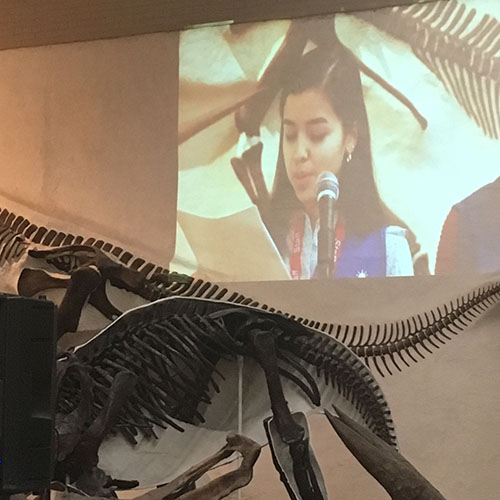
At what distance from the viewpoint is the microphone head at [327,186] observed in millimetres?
1938

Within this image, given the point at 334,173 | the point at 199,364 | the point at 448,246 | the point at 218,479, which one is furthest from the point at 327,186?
the point at 218,479

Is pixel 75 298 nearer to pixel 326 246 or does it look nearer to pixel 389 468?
pixel 326 246

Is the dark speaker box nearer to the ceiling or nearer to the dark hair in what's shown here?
the dark hair

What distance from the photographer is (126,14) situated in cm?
211

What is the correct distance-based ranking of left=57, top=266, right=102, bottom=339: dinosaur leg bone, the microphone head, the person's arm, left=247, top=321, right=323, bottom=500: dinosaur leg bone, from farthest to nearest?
the microphone head < the person's arm < left=57, top=266, right=102, bottom=339: dinosaur leg bone < left=247, top=321, right=323, bottom=500: dinosaur leg bone

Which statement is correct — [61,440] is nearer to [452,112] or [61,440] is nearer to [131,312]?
[131,312]

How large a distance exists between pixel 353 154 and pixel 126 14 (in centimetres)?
81

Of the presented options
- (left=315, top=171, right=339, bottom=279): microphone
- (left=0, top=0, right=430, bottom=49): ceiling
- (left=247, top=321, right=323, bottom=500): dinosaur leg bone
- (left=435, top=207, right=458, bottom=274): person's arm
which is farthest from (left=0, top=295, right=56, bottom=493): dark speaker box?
(left=0, top=0, right=430, bottom=49): ceiling

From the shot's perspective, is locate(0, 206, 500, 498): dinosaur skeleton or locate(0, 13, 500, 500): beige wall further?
locate(0, 13, 500, 500): beige wall

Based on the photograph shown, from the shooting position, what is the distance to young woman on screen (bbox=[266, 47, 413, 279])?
188 centimetres

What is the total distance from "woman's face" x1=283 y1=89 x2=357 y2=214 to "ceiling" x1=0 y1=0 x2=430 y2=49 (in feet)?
0.86

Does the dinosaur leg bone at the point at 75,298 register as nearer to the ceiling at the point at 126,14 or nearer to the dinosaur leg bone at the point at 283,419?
the dinosaur leg bone at the point at 283,419

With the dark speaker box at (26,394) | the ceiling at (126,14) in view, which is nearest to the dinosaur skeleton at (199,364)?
the dark speaker box at (26,394)

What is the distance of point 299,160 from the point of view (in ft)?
6.56
